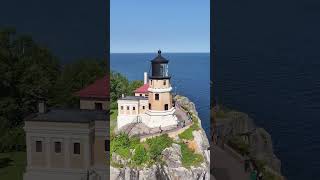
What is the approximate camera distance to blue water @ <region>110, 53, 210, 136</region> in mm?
11547

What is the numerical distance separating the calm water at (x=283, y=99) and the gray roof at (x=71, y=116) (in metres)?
9.77

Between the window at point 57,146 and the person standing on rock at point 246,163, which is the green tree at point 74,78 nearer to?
the window at point 57,146

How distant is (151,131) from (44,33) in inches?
225

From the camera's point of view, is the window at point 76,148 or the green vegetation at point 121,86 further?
the green vegetation at point 121,86

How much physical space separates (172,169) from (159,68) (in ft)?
9.01

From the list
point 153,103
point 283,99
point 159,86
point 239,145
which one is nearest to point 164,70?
point 159,86

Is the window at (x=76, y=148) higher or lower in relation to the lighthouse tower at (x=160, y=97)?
lower

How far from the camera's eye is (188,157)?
34.3 feet

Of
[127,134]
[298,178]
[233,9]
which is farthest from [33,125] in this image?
[233,9]

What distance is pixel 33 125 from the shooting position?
23.3ft

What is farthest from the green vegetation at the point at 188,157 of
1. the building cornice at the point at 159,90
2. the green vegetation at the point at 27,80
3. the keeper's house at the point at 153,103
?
the green vegetation at the point at 27,80

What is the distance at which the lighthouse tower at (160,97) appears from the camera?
10.7 metres

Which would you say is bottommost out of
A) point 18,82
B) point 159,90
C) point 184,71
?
point 159,90

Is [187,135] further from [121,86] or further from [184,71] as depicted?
[121,86]
